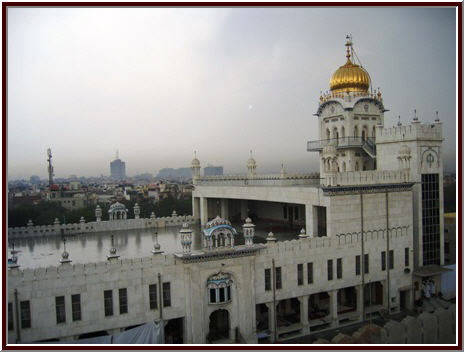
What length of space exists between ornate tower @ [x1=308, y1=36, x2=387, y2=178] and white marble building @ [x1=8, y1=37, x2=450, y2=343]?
0.06 metres

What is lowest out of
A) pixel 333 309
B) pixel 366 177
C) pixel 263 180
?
pixel 333 309

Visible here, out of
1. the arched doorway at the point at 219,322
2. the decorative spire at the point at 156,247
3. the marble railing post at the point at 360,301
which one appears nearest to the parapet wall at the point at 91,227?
the decorative spire at the point at 156,247

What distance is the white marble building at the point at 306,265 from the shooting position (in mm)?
15023

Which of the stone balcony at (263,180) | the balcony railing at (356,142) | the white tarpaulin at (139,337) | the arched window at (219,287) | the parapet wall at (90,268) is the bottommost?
the white tarpaulin at (139,337)

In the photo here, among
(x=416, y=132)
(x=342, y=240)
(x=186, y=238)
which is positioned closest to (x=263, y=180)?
(x=342, y=240)

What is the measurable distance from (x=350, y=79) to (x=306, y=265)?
12660 mm

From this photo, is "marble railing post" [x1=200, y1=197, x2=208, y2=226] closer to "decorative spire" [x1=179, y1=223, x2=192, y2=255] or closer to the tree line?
the tree line

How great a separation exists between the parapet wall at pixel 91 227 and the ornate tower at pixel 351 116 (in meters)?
10.1

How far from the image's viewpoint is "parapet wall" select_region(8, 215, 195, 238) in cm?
2422

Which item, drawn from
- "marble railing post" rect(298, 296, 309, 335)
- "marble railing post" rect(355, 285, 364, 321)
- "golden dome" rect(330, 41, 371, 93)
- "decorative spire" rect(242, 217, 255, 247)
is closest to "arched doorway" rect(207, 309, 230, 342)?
"marble railing post" rect(298, 296, 309, 335)

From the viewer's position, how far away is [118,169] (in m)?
35.3

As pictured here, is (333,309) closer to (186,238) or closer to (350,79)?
(186,238)

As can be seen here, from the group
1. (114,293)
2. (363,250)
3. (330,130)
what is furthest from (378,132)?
(114,293)

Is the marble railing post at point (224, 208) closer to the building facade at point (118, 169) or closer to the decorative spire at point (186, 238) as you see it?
the building facade at point (118, 169)
